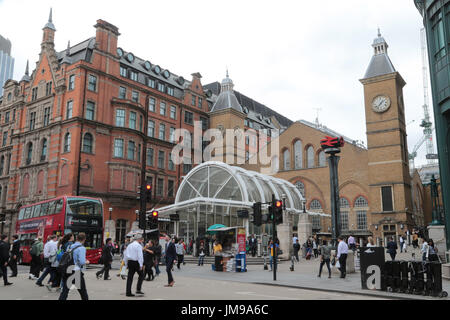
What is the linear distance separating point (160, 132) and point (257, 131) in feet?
65.5

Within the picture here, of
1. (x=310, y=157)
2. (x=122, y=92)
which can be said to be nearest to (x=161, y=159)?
(x=122, y=92)

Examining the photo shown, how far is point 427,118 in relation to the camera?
397 ft

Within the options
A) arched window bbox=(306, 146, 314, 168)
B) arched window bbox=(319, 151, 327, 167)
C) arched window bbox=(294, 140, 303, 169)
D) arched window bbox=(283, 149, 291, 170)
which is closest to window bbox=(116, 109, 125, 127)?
arched window bbox=(283, 149, 291, 170)

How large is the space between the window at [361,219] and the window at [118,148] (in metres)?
27.3

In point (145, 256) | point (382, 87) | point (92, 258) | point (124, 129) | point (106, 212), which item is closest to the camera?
point (145, 256)

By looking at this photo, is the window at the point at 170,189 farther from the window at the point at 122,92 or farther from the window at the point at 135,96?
the window at the point at 122,92

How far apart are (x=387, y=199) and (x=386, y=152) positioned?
5.26 metres

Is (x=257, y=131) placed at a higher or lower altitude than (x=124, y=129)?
higher

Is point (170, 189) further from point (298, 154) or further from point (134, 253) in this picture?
point (134, 253)

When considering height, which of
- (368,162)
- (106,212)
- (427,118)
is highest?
(427,118)

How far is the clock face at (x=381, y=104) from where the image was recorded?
147 feet

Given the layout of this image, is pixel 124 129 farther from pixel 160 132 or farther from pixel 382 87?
pixel 382 87

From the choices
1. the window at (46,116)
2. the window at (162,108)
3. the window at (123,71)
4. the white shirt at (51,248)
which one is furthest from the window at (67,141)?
the white shirt at (51,248)
